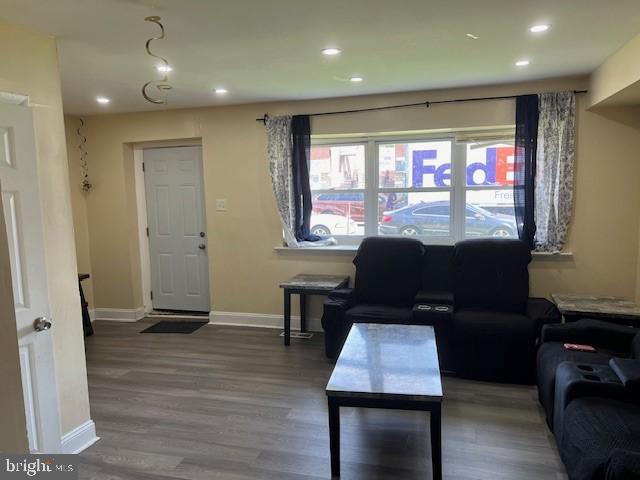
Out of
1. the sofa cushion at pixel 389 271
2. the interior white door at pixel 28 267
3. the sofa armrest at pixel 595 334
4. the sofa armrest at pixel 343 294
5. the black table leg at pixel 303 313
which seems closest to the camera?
the interior white door at pixel 28 267

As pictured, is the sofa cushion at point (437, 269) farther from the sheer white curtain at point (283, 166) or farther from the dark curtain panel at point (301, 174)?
the dark curtain panel at point (301, 174)

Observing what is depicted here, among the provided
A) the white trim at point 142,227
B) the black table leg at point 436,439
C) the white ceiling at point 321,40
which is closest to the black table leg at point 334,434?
the black table leg at point 436,439

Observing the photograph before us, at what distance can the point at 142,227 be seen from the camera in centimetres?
540

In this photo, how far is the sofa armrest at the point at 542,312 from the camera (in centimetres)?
335

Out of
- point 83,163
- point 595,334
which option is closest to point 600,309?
point 595,334

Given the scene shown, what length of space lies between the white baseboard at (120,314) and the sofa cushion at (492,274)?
3780 millimetres

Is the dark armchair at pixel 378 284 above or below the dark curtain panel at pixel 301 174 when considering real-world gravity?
below

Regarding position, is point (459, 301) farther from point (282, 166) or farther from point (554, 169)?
point (282, 166)

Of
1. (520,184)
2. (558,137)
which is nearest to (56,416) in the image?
(520,184)

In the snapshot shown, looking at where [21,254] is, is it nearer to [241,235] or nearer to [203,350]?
[203,350]

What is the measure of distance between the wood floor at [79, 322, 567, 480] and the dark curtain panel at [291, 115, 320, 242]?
54.2 inches


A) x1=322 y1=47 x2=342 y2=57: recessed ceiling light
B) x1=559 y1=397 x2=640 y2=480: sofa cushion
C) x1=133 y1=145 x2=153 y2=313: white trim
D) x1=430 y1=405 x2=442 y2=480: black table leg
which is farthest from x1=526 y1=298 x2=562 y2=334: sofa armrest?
x1=133 y1=145 x2=153 y2=313: white trim

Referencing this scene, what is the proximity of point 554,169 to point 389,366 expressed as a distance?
8.52 feet

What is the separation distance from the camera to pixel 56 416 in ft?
7.71
